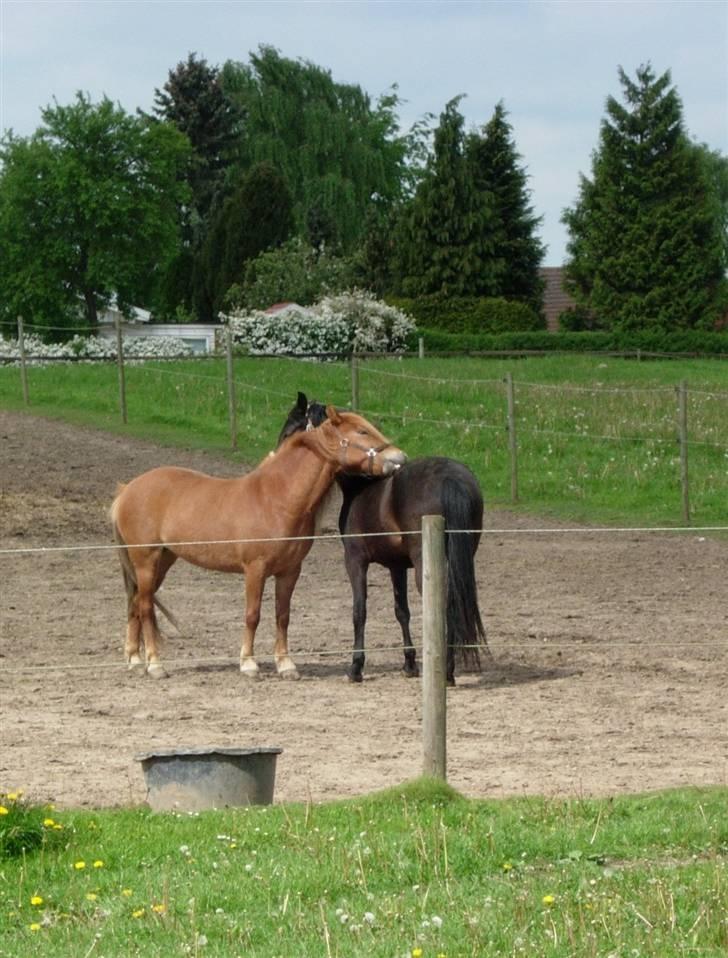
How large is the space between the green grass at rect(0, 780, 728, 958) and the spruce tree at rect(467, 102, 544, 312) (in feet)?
159

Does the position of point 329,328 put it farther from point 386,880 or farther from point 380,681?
point 386,880

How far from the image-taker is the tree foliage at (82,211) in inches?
2320

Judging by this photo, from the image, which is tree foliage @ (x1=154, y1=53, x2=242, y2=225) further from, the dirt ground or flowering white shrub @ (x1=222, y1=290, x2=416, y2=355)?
the dirt ground

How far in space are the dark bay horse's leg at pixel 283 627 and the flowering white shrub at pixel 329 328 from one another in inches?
1113

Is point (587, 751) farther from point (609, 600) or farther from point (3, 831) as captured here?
point (609, 600)

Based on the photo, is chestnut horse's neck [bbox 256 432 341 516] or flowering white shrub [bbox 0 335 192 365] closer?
chestnut horse's neck [bbox 256 432 341 516]

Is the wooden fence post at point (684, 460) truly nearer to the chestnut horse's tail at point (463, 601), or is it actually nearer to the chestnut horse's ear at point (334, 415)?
the chestnut horse's ear at point (334, 415)

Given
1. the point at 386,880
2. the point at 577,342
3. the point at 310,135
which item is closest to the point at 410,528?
the point at 386,880

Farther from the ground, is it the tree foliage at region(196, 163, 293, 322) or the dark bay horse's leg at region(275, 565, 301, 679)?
the tree foliage at region(196, 163, 293, 322)

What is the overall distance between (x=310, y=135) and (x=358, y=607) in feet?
198

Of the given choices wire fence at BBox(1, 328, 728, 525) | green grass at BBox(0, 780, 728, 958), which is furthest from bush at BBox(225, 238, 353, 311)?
green grass at BBox(0, 780, 728, 958)

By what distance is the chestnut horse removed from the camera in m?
11.4

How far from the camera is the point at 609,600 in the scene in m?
14.0

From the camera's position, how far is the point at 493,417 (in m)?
25.5
